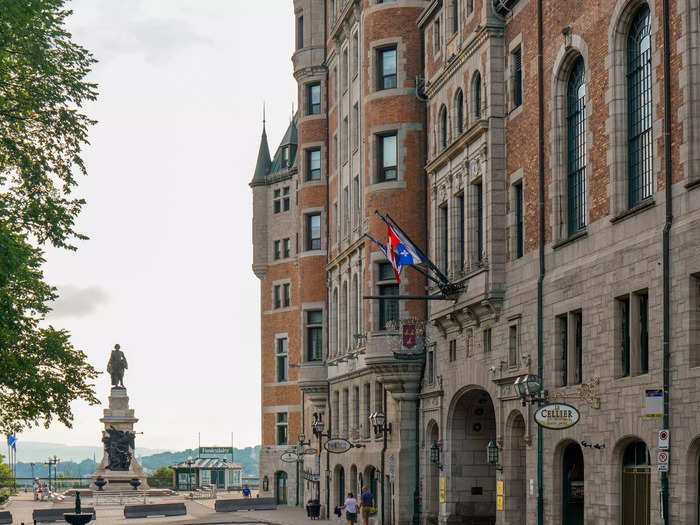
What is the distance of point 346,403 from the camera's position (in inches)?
2559

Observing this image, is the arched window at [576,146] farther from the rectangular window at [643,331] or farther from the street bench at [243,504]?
the street bench at [243,504]

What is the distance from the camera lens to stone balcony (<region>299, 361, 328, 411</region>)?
69625 millimetres

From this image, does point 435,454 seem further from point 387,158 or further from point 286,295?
point 286,295

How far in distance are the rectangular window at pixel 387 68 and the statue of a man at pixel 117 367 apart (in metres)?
50.1

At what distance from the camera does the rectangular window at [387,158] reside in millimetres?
55000

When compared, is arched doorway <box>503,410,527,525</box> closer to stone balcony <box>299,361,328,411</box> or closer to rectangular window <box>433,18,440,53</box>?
rectangular window <box>433,18,440,53</box>

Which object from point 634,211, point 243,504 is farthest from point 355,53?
point 634,211

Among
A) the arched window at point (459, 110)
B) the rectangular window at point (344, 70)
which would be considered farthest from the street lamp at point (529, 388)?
the rectangular window at point (344, 70)

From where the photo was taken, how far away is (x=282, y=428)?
87.9 meters

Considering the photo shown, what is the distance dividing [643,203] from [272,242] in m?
59.4

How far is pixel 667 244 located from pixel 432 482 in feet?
75.9

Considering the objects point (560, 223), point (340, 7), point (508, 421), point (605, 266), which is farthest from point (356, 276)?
point (605, 266)

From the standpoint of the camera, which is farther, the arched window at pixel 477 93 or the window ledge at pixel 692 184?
the arched window at pixel 477 93

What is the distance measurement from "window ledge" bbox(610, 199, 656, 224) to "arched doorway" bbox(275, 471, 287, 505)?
5573cm
